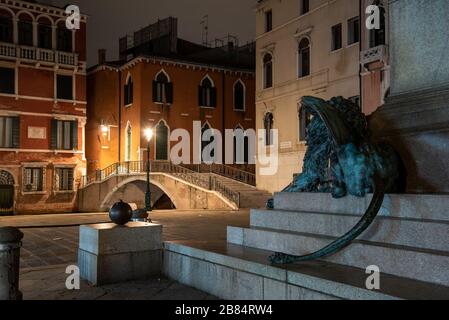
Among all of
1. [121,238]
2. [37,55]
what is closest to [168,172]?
[37,55]

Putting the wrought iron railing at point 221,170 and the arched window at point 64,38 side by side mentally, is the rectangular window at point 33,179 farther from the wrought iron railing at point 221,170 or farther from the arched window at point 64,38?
the wrought iron railing at point 221,170

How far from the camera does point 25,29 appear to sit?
3400 centimetres

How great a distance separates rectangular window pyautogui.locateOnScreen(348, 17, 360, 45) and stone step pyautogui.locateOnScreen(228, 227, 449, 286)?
19.6 metres

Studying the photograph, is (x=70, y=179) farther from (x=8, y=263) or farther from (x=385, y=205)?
(x=385, y=205)

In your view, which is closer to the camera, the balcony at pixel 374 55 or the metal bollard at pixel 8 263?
the metal bollard at pixel 8 263

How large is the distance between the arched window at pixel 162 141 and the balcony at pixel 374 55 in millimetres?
17214

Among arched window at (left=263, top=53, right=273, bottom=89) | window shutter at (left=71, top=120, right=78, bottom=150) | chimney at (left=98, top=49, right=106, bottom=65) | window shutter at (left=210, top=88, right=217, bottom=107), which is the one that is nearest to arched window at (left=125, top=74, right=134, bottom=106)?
window shutter at (left=71, top=120, right=78, bottom=150)

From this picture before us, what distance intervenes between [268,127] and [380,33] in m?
9.43

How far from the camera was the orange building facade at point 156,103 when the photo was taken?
35.2 meters

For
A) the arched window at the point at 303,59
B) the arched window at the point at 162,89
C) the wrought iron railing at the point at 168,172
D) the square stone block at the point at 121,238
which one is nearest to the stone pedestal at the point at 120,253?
the square stone block at the point at 121,238

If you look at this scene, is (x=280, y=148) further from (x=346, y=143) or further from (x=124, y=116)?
(x=346, y=143)

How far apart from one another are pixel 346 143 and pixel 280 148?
75.0 feet

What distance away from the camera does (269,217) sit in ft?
20.1
